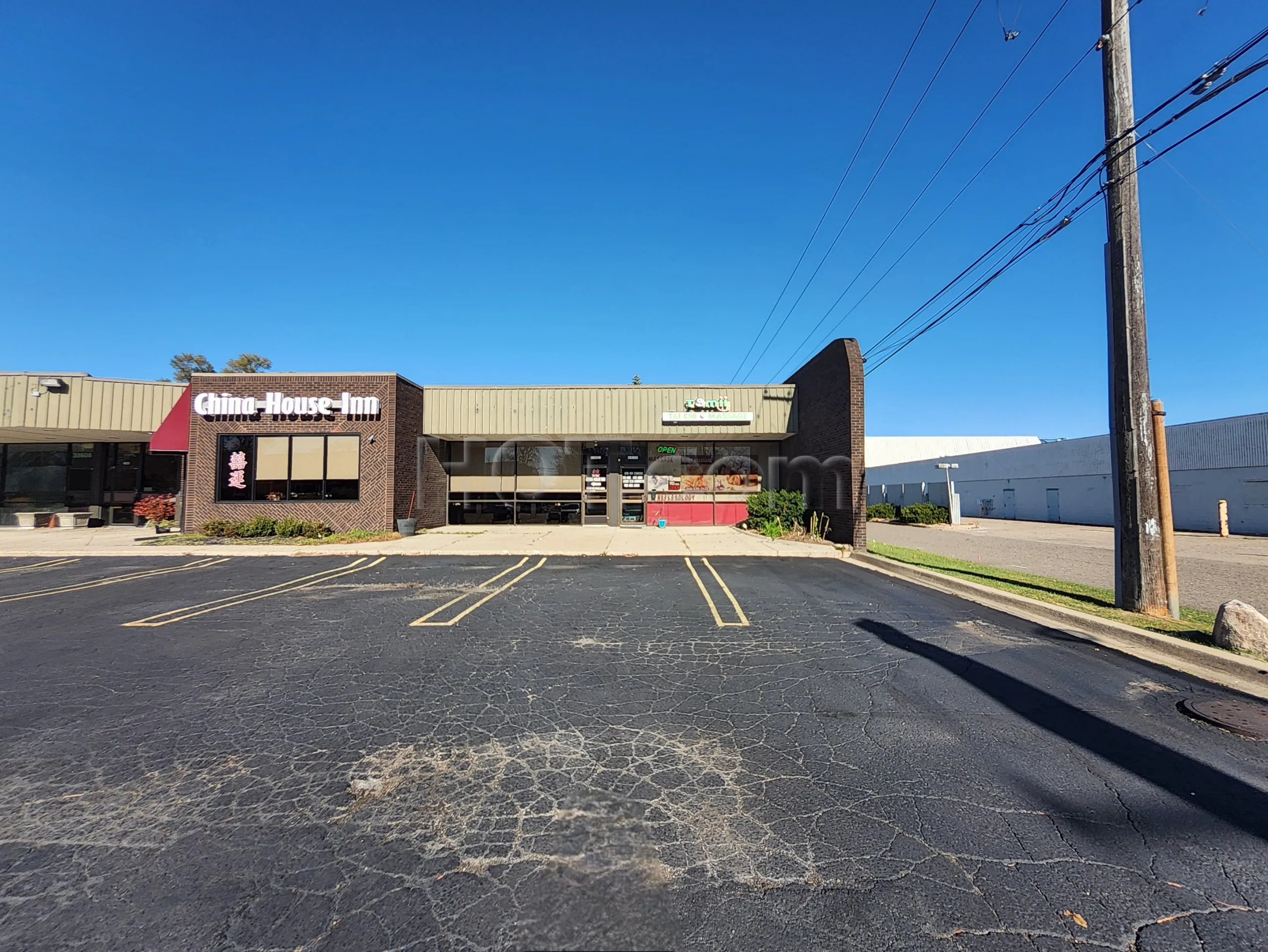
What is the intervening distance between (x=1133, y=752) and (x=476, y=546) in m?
15.5

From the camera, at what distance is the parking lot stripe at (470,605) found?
7484 millimetres

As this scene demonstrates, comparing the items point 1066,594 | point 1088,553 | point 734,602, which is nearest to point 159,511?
point 734,602

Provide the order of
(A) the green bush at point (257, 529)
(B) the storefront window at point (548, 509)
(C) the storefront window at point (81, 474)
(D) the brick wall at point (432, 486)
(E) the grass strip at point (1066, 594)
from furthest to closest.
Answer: (C) the storefront window at point (81, 474)
(B) the storefront window at point (548, 509)
(D) the brick wall at point (432, 486)
(A) the green bush at point (257, 529)
(E) the grass strip at point (1066, 594)

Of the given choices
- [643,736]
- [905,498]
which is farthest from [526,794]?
[905,498]

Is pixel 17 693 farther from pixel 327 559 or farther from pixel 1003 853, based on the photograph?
pixel 327 559

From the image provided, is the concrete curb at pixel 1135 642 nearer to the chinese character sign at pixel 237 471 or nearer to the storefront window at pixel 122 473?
the chinese character sign at pixel 237 471

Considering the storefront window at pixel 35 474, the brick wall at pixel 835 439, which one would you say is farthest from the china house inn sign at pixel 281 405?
the brick wall at pixel 835 439

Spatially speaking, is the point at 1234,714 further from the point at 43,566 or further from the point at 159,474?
the point at 159,474

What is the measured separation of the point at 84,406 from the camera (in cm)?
2133

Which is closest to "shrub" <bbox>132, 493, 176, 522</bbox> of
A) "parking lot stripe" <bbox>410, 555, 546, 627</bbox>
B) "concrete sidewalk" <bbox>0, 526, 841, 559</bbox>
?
"concrete sidewalk" <bbox>0, 526, 841, 559</bbox>

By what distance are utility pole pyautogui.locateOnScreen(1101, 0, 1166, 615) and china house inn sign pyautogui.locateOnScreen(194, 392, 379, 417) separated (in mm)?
19764

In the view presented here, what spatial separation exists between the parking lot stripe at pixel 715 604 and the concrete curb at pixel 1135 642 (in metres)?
3.90

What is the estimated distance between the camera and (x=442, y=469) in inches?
970

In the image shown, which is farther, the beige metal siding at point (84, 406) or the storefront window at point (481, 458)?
the storefront window at point (481, 458)
